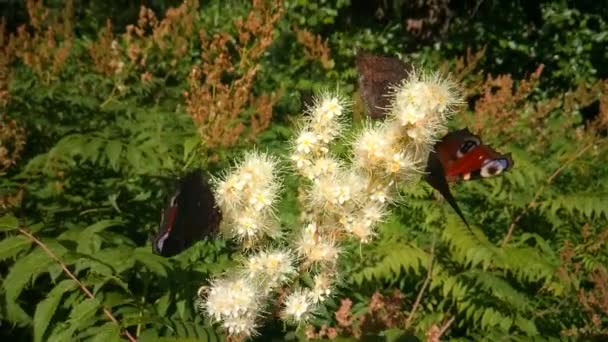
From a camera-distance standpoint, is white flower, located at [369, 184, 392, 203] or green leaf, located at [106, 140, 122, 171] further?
green leaf, located at [106, 140, 122, 171]

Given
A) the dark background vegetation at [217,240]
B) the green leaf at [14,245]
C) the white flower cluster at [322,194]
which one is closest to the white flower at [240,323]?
the white flower cluster at [322,194]

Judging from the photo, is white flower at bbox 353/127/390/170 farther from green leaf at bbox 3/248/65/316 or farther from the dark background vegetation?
green leaf at bbox 3/248/65/316

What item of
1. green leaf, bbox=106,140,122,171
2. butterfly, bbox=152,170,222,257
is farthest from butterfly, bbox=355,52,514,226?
green leaf, bbox=106,140,122,171

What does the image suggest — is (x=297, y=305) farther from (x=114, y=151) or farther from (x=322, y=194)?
(x=114, y=151)

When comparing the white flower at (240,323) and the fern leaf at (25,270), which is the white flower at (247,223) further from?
the fern leaf at (25,270)

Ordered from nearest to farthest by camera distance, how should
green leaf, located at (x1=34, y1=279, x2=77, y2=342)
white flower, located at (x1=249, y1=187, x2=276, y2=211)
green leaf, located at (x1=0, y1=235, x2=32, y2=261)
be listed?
white flower, located at (x1=249, y1=187, x2=276, y2=211) → green leaf, located at (x1=34, y1=279, x2=77, y2=342) → green leaf, located at (x1=0, y1=235, x2=32, y2=261)

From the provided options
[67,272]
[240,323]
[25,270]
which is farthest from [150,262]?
[240,323]

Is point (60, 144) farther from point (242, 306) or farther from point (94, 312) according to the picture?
point (242, 306)
